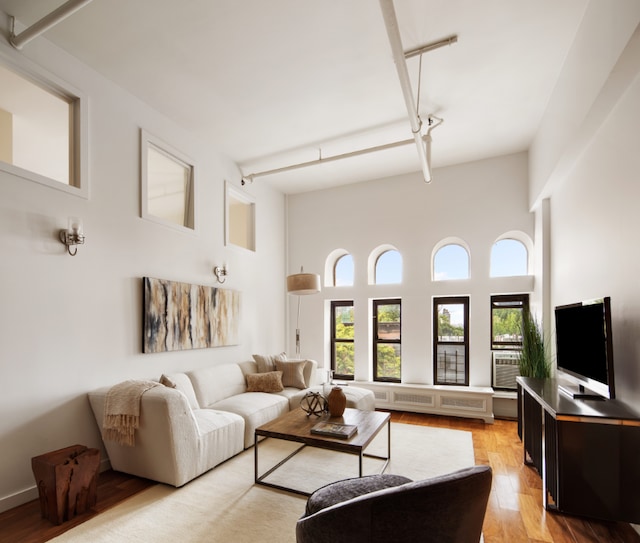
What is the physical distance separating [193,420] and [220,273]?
7.38 feet

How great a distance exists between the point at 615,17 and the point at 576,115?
859 mm

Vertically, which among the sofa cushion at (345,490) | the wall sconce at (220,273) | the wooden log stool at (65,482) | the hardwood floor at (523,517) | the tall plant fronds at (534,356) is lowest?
the hardwood floor at (523,517)

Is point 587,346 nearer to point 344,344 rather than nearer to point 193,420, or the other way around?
point 193,420

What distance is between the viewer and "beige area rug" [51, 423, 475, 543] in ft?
7.80

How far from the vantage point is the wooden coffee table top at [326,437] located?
2.76 meters

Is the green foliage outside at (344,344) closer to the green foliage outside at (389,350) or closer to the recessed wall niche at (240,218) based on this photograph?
the green foliage outside at (389,350)

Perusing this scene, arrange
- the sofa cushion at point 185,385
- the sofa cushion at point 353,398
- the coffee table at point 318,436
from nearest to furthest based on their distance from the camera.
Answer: the coffee table at point 318,436 → the sofa cushion at point 185,385 → the sofa cushion at point 353,398

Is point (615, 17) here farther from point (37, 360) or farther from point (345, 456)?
point (37, 360)

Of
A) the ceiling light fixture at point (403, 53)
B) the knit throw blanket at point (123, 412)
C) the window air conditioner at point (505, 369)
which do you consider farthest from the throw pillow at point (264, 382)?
the ceiling light fixture at point (403, 53)

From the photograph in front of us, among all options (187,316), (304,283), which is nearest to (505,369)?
(304,283)

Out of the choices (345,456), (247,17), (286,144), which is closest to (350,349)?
(345,456)

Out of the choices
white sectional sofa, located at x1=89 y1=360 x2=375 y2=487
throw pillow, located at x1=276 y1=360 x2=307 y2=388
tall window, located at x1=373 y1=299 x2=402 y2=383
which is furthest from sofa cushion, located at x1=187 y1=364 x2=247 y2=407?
tall window, located at x1=373 y1=299 x2=402 y2=383

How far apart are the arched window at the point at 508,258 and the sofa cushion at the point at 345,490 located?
4105mm

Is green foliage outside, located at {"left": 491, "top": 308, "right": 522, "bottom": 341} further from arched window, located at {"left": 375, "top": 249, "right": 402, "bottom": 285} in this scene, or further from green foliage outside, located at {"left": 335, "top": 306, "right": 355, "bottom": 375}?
green foliage outside, located at {"left": 335, "top": 306, "right": 355, "bottom": 375}
